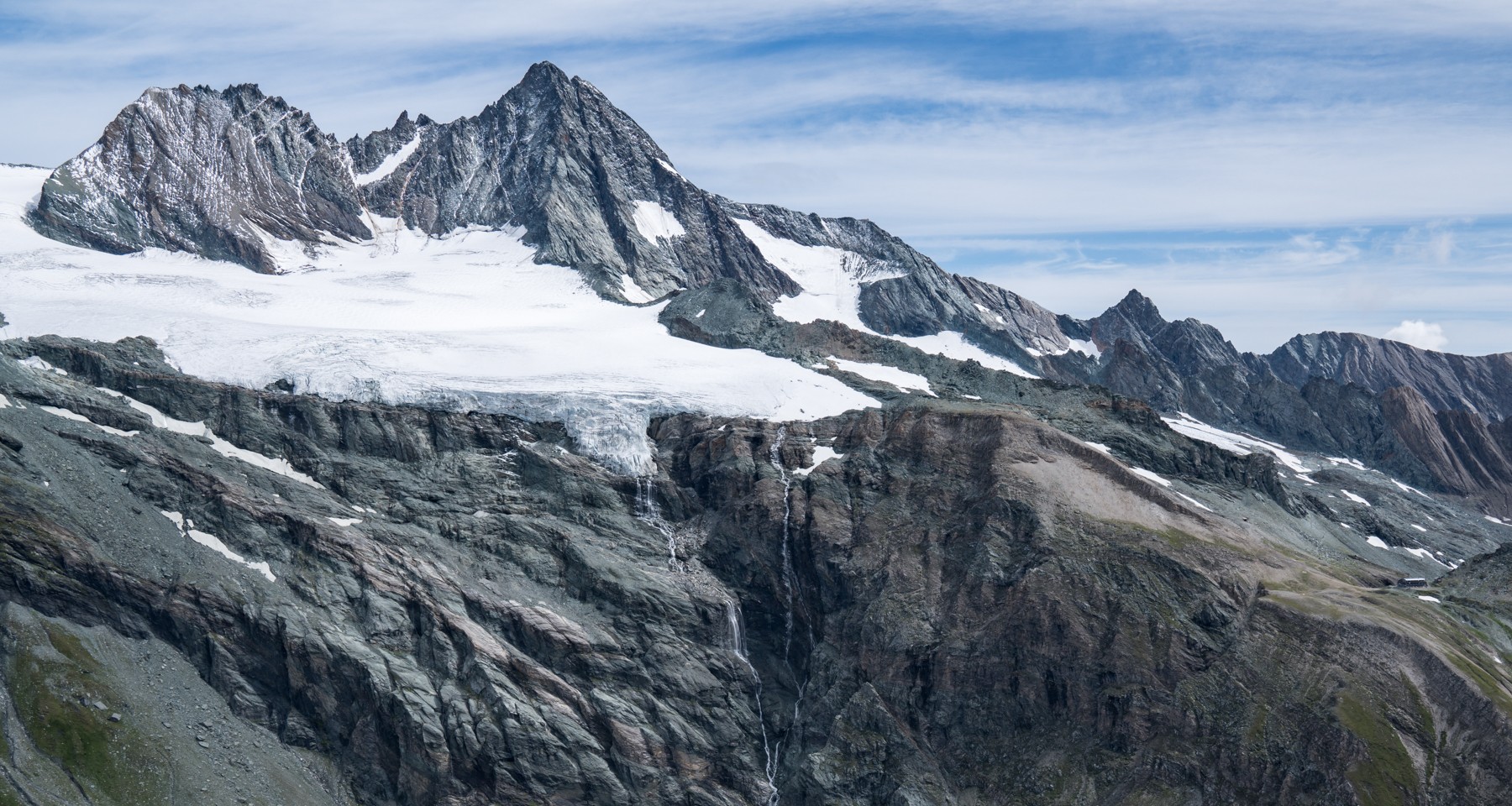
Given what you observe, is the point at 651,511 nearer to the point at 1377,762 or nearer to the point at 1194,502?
the point at 1194,502

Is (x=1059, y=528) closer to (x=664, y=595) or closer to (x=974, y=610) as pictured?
(x=974, y=610)

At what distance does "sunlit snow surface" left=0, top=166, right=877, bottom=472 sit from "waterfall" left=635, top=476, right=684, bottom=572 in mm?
1972

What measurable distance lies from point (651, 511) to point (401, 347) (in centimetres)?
3854

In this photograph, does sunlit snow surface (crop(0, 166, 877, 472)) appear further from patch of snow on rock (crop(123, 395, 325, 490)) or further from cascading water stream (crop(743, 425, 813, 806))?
cascading water stream (crop(743, 425, 813, 806))

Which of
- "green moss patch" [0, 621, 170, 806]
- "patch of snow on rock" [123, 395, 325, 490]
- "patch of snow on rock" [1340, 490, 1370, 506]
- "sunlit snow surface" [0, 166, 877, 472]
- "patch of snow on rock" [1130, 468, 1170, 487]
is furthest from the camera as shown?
"patch of snow on rock" [1340, 490, 1370, 506]

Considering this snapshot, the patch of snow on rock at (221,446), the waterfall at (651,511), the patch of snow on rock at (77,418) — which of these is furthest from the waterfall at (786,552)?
the patch of snow on rock at (77,418)

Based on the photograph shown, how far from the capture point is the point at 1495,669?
99000 millimetres

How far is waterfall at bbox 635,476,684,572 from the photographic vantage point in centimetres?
12888

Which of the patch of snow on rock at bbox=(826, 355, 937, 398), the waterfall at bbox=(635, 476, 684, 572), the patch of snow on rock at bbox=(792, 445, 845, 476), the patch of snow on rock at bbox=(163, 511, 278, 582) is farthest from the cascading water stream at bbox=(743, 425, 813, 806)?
the patch of snow on rock at bbox=(163, 511, 278, 582)

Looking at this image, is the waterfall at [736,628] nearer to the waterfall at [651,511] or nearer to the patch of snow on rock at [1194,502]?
the waterfall at [651,511]

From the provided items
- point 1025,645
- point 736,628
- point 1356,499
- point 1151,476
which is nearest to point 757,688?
point 736,628

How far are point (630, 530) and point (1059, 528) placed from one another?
4114 centimetres

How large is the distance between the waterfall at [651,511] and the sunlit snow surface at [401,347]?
1972 millimetres

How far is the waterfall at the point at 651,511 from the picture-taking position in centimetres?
12888
